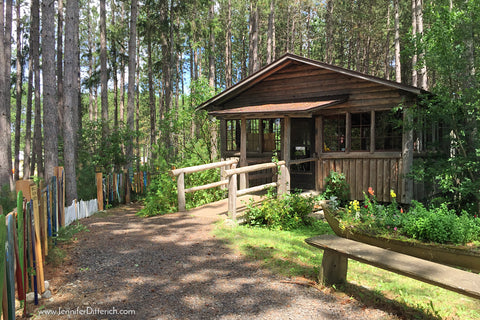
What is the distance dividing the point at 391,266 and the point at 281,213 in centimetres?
433

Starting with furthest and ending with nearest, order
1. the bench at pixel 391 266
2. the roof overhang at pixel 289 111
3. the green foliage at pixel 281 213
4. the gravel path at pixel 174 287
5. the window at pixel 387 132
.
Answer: the window at pixel 387 132
the roof overhang at pixel 289 111
the green foliage at pixel 281 213
the gravel path at pixel 174 287
the bench at pixel 391 266

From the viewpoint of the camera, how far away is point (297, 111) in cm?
992

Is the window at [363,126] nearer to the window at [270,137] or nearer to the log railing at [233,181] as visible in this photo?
the window at [270,137]

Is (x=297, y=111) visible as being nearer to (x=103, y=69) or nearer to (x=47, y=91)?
(x=47, y=91)

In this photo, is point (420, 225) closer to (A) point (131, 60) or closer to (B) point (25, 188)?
(B) point (25, 188)

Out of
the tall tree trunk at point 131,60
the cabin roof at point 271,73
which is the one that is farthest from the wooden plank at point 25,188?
the tall tree trunk at point 131,60

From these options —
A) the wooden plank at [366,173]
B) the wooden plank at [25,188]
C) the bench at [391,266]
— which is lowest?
the bench at [391,266]

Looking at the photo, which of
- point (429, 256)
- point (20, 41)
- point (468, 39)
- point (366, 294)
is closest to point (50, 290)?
point (366, 294)

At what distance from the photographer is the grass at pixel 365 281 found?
4.12 m

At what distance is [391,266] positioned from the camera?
3756 millimetres

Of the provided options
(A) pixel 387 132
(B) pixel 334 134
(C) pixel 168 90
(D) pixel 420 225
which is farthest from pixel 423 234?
(C) pixel 168 90

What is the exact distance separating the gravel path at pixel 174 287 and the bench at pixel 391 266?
409 mm

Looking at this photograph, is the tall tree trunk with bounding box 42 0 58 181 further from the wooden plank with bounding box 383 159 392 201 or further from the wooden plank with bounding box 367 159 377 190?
the wooden plank with bounding box 383 159 392 201

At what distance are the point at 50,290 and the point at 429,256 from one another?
6.05 metres
